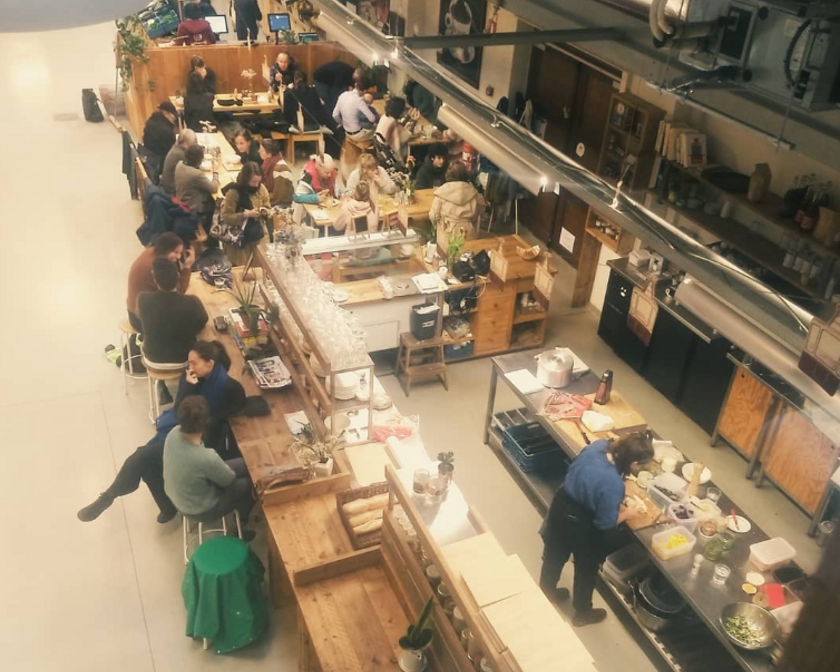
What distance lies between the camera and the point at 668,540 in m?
5.01

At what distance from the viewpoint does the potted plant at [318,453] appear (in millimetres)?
5199

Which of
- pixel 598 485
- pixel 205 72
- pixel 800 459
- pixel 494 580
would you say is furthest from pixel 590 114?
pixel 494 580

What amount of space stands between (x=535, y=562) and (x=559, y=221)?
496 centimetres

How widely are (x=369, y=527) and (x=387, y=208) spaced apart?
4.73 metres

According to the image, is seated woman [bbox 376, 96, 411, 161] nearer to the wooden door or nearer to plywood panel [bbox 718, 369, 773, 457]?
the wooden door

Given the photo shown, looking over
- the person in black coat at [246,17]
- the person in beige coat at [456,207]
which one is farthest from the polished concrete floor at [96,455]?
the person in black coat at [246,17]

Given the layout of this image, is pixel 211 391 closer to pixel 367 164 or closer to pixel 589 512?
A: pixel 589 512

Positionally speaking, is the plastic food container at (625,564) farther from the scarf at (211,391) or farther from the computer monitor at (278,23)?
the computer monitor at (278,23)

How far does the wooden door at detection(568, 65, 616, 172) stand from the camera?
28.8 feet

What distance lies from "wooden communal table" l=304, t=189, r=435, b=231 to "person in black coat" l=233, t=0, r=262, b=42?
24.9 feet

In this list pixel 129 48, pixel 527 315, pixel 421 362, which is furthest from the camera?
pixel 129 48

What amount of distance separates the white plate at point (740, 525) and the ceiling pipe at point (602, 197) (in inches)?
90.4

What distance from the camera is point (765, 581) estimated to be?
15.9 feet

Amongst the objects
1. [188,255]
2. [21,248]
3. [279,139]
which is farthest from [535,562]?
[279,139]
